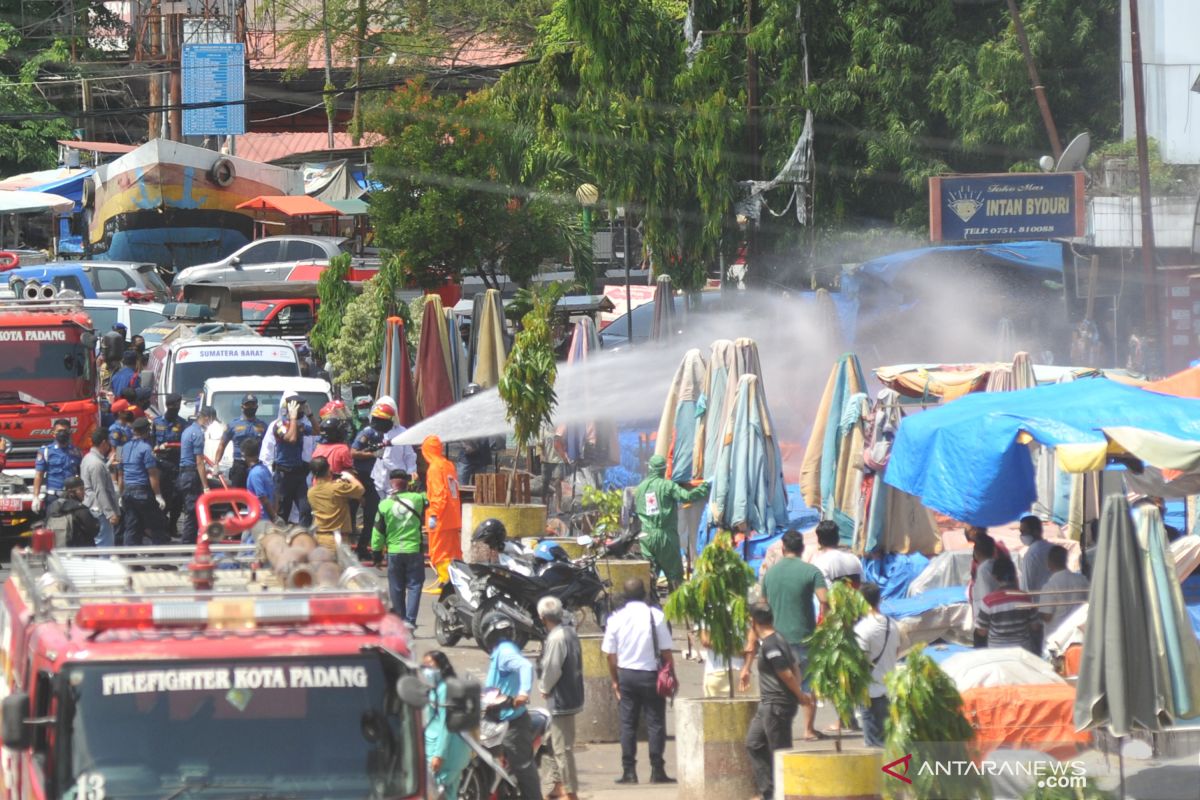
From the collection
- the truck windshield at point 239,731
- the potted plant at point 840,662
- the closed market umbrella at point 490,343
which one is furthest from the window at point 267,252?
the truck windshield at point 239,731

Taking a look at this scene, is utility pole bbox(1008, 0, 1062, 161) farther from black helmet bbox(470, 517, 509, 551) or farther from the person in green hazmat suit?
black helmet bbox(470, 517, 509, 551)

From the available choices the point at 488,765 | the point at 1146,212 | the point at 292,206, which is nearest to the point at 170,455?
the point at 488,765

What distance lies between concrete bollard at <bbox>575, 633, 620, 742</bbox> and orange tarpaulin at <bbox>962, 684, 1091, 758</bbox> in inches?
145

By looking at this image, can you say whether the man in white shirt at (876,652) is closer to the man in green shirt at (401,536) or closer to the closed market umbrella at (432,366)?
the man in green shirt at (401,536)

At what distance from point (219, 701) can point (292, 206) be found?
3239cm

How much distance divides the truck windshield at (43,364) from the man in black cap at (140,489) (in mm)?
3030

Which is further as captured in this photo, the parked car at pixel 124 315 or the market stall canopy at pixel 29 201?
the market stall canopy at pixel 29 201

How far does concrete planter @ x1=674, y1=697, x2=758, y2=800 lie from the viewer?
10.6 m

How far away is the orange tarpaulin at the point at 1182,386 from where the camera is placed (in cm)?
1262

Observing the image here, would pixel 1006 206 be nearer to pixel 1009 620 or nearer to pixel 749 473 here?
pixel 749 473

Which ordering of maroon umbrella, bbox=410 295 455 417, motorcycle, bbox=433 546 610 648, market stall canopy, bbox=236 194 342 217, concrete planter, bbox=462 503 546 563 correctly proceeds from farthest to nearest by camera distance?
1. market stall canopy, bbox=236 194 342 217
2. maroon umbrella, bbox=410 295 455 417
3. concrete planter, bbox=462 503 546 563
4. motorcycle, bbox=433 546 610 648

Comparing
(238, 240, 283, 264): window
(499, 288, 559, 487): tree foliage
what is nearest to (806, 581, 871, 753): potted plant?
(499, 288, 559, 487): tree foliage

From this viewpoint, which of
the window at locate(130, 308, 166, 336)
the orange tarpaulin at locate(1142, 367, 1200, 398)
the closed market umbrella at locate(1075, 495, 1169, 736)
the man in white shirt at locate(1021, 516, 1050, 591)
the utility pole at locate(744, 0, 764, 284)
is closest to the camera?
the closed market umbrella at locate(1075, 495, 1169, 736)

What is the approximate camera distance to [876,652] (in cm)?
1108
